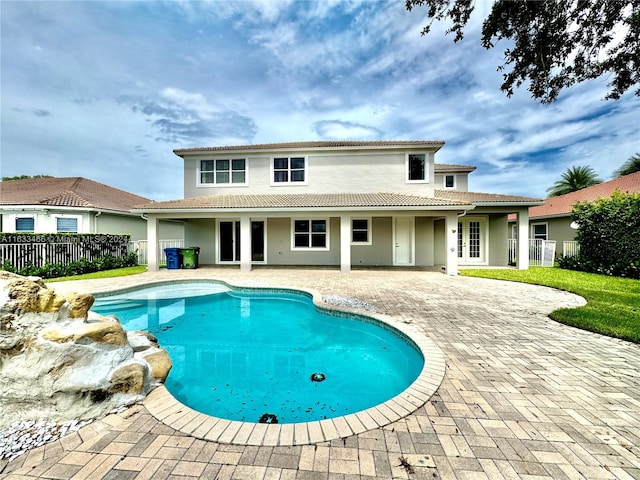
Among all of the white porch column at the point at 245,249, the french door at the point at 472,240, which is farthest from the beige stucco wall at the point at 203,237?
the french door at the point at 472,240

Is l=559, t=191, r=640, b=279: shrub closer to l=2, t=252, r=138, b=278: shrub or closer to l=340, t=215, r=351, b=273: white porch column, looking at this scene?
l=340, t=215, r=351, b=273: white porch column

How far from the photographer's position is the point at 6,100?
A: 52.0 ft

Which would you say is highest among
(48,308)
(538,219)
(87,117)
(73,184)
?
(87,117)

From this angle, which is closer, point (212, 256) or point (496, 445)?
point (496, 445)

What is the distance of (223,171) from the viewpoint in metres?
16.0

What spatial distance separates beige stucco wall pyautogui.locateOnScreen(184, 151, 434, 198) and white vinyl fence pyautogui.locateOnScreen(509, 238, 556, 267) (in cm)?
745

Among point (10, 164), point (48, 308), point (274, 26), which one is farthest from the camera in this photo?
point (10, 164)

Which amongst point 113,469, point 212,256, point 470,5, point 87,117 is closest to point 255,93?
point 212,256

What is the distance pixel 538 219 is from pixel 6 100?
35.8m

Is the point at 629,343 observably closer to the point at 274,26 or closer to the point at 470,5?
the point at 470,5

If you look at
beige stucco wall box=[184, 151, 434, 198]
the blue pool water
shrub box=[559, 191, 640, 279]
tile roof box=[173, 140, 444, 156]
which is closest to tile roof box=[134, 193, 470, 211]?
beige stucco wall box=[184, 151, 434, 198]

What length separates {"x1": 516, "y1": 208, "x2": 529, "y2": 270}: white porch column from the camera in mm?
14094

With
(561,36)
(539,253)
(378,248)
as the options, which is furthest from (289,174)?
(539,253)

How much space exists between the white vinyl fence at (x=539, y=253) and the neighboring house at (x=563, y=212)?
2.76 ft
